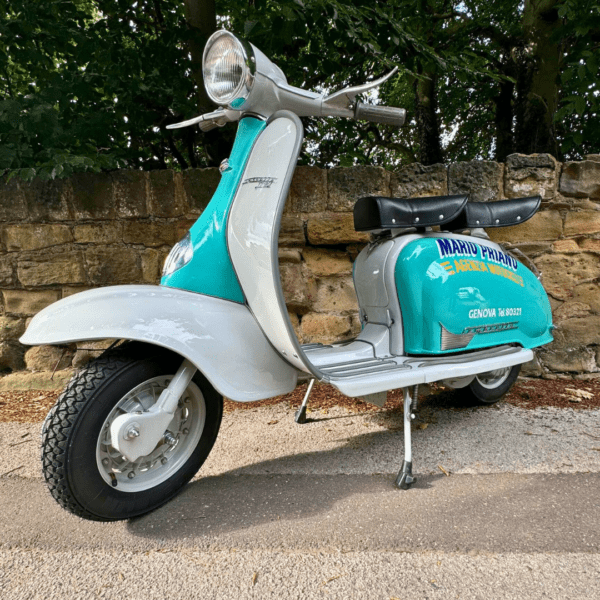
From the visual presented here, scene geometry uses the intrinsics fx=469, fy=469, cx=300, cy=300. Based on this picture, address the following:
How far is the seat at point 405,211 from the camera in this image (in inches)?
86.0

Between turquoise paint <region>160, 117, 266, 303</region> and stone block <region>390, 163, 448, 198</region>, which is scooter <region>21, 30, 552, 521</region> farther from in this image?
stone block <region>390, 163, 448, 198</region>

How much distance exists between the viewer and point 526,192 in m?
3.32

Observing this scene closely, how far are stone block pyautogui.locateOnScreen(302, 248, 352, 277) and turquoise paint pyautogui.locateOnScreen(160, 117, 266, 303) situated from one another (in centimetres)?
149

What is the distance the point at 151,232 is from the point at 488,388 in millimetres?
2438

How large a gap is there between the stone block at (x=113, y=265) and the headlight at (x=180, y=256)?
5.13 ft

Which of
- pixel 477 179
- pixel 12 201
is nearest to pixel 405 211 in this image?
pixel 477 179

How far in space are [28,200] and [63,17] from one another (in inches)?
61.2

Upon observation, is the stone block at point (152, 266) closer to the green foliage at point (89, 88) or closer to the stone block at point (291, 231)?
the green foliage at point (89, 88)

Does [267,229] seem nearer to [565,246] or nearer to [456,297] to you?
[456,297]

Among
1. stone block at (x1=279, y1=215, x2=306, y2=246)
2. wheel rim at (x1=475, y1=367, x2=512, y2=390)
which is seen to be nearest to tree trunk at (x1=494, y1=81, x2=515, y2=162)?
stone block at (x1=279, y1=215, x2=306, y2=246)

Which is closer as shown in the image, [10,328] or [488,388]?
[488,388]

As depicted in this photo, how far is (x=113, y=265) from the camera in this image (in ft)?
10.9

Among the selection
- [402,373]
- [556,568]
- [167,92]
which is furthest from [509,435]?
[167,92]

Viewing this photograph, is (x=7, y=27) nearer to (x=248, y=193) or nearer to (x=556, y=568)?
(x=248, y=193)
